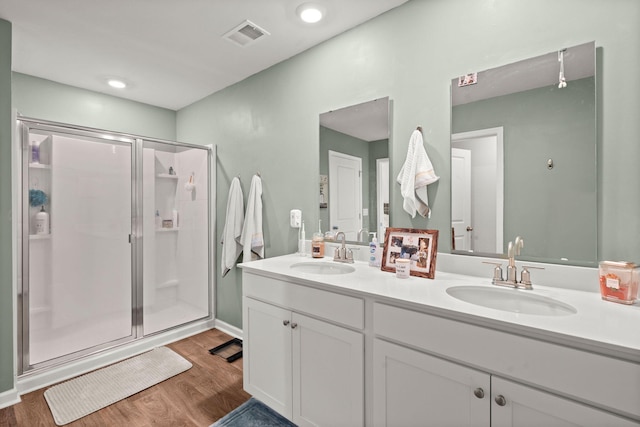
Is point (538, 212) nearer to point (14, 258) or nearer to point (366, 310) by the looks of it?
point (366, 310)

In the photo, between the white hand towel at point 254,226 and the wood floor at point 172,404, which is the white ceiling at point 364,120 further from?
the wood floor at point 172,404

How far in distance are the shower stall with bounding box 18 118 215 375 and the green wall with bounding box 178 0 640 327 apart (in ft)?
1.10

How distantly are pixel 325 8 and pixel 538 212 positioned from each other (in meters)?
1.62

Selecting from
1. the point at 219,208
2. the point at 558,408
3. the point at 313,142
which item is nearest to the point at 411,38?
the point at 313,142

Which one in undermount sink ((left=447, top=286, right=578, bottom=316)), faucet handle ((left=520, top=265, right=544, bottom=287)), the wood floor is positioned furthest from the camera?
the wood floor

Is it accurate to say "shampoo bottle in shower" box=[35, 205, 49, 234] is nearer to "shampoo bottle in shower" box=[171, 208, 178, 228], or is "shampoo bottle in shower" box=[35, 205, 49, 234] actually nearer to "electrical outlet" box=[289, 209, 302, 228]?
"shampoo bottle in shower" box=[171, 208, 178, 228]

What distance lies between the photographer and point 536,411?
92 centimetres

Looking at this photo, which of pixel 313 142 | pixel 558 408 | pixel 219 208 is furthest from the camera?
pixel 219 208

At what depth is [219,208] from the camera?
306 cm

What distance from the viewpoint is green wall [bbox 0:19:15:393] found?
1872 mm

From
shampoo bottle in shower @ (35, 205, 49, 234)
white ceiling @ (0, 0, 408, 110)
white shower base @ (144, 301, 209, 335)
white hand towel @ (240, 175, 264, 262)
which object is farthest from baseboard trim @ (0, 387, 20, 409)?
white ceiling @ (0, 0, 408, 110)

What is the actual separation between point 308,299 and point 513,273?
0.94m

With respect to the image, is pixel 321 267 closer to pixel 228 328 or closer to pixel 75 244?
pixel 228 328

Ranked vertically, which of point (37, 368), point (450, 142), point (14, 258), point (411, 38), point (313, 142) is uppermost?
point (411, 38)
